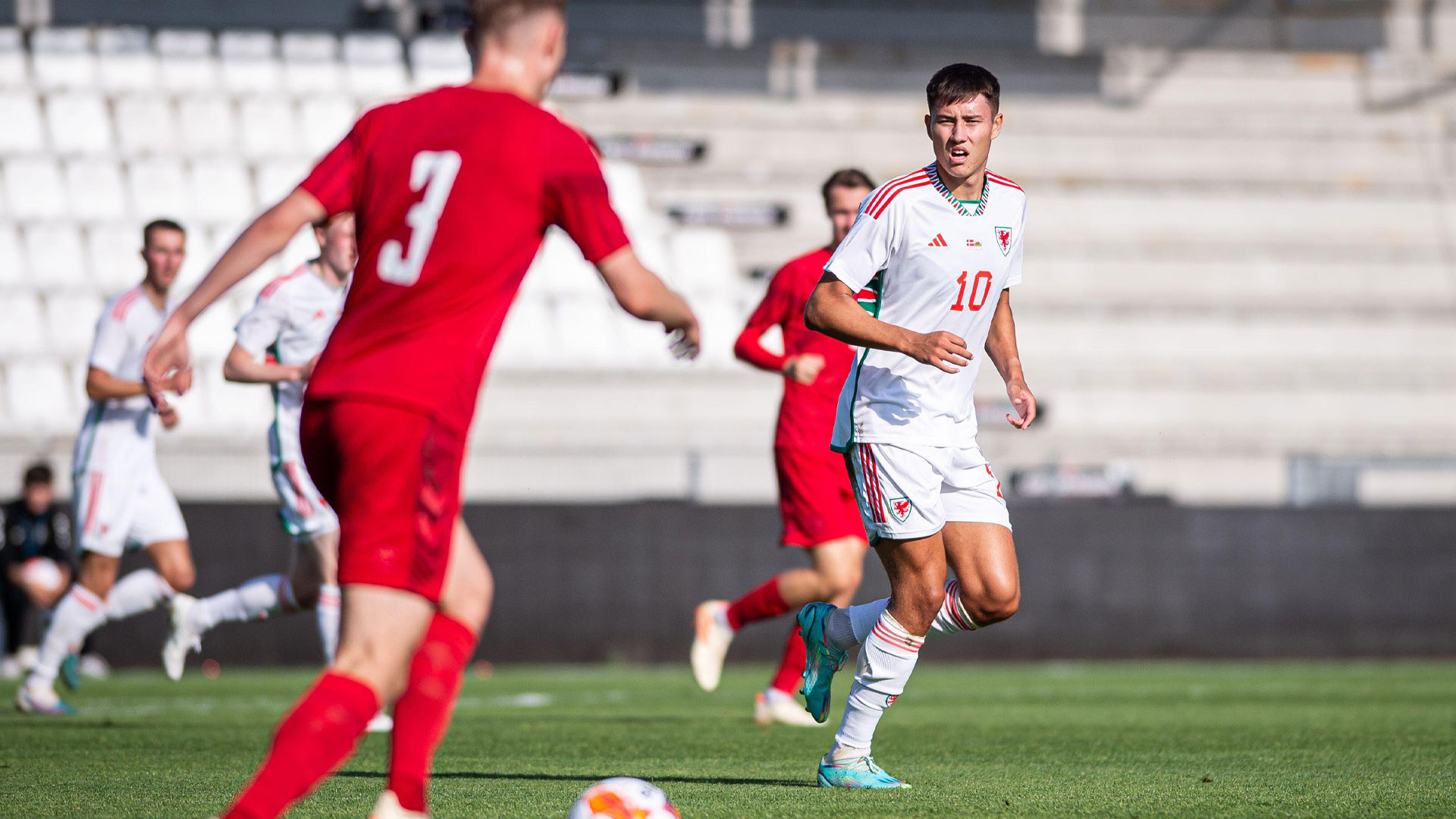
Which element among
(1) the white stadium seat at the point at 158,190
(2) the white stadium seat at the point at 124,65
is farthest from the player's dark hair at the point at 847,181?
(2) the white stadium seat at the point at 124,65

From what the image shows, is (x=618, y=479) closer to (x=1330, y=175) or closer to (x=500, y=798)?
(x=500, y=798)

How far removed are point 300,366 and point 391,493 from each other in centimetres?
467

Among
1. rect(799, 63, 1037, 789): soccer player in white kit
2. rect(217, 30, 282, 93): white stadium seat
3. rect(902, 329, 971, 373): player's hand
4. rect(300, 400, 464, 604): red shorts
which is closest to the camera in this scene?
rect(300, 400, 464, 604): red shorts

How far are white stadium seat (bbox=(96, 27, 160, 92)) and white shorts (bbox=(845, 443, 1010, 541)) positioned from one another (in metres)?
16.3

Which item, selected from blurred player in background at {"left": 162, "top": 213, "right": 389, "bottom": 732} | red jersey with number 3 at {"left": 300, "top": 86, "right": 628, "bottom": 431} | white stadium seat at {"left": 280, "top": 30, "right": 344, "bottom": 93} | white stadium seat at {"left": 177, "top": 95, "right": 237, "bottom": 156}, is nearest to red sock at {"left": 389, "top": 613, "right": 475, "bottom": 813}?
red jersey with number 3 at {"left": 300, "top": 86, "right": 628, "bottom": 431}

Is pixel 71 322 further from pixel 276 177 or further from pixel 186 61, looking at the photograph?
pixel 186 61

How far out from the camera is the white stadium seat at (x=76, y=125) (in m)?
19.0

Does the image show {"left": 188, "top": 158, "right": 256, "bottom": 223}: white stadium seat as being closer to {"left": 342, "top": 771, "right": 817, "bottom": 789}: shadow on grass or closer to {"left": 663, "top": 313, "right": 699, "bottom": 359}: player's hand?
{"left": 342, "top": 771, "right": 817, "bottom": 789}: shadow on grass

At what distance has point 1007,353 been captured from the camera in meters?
5.74

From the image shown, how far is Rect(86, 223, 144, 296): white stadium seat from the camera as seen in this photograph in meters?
17.6

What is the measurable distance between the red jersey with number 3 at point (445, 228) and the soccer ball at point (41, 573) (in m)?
10.9

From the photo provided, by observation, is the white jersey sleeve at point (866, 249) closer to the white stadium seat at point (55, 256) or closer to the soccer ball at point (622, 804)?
the soccer ball at point (622, 804)

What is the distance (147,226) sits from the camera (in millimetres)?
8469

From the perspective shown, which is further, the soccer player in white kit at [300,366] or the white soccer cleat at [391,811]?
the soccer player in white kit at [300,366]
